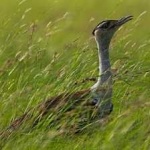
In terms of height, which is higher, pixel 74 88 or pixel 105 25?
pixel 105 25

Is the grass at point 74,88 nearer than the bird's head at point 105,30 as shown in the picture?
Yes

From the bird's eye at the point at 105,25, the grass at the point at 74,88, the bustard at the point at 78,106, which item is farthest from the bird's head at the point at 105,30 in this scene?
the bustard at the point at 78,106

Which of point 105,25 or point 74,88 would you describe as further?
point 105,25

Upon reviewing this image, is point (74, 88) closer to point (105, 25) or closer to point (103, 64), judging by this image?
point (103, 64)

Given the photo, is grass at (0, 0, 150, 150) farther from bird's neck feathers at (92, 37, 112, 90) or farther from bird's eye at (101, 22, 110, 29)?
bird's eye at (101, 22, 110, 29)

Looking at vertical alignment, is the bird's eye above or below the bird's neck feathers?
above

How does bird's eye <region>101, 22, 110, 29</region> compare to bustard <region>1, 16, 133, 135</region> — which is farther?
bird's eye <region>101, 22, 110, 29</region>

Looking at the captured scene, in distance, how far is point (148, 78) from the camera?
5945 mm

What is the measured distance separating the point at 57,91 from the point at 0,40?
6.48 feet

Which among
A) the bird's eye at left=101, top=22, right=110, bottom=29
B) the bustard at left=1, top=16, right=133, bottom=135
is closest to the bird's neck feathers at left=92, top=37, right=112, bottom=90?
the bustard at left=1, top=16, right=133, bottom=135

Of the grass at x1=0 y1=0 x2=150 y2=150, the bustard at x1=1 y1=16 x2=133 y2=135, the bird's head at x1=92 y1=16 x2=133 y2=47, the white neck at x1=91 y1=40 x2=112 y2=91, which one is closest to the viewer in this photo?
the grass at x1=0 y1=0 x2=150 y2=150

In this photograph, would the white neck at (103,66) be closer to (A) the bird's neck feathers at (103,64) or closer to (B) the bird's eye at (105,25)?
(A) the bird's neck feathers at (103,64)

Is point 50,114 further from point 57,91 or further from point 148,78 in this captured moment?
point 148,78

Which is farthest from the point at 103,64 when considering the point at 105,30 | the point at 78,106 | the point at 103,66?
the point at 78,106
